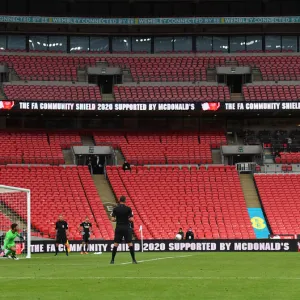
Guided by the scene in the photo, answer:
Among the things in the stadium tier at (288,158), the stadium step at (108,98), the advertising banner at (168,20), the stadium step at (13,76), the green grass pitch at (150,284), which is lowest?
the green grass pitch at (150,284)

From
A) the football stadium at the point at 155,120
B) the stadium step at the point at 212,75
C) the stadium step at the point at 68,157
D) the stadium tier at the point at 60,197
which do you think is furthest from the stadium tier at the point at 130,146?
the stadium step at the point at 212,75

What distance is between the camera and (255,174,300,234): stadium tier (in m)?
48.7

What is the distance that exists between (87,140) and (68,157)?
2982mm

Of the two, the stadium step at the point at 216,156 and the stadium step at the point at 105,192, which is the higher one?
the stadium step at the point at 216,156

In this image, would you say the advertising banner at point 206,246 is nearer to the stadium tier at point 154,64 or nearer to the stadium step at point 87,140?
the stadium step at point 87,140

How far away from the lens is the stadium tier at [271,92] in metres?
60.5

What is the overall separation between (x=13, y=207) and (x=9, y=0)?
28.7m

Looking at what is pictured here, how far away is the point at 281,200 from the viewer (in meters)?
52.0

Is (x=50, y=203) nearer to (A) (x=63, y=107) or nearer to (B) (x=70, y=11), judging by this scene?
(A) (x=63, y=107)

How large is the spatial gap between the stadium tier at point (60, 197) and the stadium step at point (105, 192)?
28.5 inches

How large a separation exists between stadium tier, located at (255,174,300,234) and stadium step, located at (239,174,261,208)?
40cm

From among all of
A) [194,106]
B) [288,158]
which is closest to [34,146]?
[194,106]

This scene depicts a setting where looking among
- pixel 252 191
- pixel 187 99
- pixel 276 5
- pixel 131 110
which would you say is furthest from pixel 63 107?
pixel 276 5

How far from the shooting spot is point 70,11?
6531 centimetres
